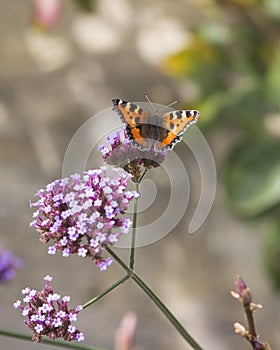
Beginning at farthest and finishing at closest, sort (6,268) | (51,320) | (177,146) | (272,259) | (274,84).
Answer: (177,146) → (272,259) → (274,84) → (6,268) → (51,320)

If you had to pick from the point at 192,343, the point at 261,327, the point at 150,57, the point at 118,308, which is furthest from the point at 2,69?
the point at 192,343

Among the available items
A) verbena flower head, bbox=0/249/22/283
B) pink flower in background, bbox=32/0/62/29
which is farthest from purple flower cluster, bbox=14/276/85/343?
pink flower in background, bbox=32/0/62/29

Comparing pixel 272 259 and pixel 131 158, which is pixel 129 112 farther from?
pixel 272 259

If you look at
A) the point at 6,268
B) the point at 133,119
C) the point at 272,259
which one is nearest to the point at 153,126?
the point at 133,119

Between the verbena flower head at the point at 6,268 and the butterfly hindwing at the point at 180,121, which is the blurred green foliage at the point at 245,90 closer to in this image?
the verbena flower head at the point at 6,268

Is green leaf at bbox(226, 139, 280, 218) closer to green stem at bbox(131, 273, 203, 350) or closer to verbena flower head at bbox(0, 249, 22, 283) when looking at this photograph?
verbena flower head at bbox(0, 249, 22, 283)
